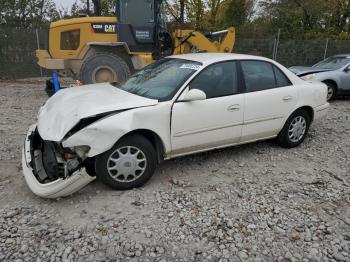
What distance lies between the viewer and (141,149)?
3.83 m

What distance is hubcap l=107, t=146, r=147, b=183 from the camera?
12.2 feet

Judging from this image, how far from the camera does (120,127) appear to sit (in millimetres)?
3607

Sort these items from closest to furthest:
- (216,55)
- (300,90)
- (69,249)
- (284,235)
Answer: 1. (69,249)
2. (284,235)
3. (216,55)
4. (300,90)

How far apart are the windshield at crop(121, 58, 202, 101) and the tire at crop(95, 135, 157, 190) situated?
2.10 feet

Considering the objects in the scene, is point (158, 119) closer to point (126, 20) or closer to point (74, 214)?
point (74, 214)

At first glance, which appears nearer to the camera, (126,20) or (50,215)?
(50,215)

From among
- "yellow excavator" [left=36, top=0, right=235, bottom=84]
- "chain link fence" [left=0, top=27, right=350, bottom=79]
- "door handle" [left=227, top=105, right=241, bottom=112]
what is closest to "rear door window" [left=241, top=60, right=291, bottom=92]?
"door handle" [left=227, top=105, right=241, bottom=112]

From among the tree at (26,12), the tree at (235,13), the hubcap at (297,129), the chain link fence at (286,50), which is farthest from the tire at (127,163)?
the tree at (235,13)

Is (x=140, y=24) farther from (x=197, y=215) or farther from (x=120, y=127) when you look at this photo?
(x=197, y=215)

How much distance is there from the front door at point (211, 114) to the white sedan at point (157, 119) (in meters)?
0.01

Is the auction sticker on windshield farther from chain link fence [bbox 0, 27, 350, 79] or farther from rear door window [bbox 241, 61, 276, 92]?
chain link fence [bbox 0, 27, 350, 79]

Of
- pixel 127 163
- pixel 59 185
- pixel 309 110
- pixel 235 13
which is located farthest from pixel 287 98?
pixel 235 13

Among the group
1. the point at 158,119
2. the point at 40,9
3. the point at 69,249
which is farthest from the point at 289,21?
the point at 69,249

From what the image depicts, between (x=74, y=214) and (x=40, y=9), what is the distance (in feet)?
76.4
